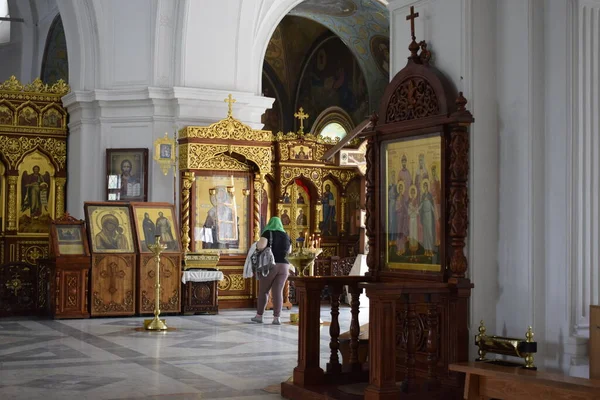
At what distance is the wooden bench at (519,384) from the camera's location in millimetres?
5031

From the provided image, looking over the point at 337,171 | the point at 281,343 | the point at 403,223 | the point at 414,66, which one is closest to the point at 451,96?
the point at 414,66

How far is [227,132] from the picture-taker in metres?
14.4

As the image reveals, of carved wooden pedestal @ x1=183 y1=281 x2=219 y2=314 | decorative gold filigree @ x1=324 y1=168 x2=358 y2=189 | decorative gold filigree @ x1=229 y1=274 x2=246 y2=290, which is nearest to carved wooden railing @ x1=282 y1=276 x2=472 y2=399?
carved wooden pedestal @ x1=183 y1=281 x2=219 y2=314

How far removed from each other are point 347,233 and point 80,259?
612 cm

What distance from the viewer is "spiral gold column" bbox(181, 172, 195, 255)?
566 inches

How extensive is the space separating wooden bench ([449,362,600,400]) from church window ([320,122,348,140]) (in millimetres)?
17202

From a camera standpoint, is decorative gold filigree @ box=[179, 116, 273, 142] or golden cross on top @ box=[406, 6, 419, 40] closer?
golden cross on top @ box=[406, 6, 419, 40]

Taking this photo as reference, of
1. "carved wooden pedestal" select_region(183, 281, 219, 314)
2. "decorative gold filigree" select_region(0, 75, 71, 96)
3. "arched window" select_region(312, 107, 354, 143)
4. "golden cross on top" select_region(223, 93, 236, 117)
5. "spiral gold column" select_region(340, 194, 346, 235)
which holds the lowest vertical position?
"carved wooden pedestal" select_region(183, 281, 219, 314)

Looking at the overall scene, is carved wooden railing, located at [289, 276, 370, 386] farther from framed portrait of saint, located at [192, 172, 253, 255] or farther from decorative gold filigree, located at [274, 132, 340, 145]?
decorative gold filigree, located at [274, 132, 340, 145]

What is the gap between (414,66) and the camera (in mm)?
6816

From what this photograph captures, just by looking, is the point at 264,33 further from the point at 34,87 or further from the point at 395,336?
the point at 395,336

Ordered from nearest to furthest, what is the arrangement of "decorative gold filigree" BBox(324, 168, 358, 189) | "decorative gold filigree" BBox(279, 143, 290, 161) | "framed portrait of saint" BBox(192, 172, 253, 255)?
"framed portrait of saint" BBox(192, 172, 253, 255) < "decorative gold filigree" BBox(279, 143, 290, 161) < "decorative gold filigree" BBox(324, 168, 358, 189)

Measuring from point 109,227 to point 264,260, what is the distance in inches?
104

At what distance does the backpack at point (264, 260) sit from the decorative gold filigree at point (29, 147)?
191 inches
